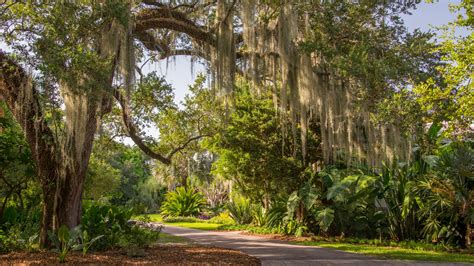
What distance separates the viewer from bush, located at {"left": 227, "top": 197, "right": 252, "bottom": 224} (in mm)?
20234

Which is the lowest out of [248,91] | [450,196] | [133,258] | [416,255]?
[416,255]

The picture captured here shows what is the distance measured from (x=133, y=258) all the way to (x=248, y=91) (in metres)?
8.06

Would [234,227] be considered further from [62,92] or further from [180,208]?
[62,92]

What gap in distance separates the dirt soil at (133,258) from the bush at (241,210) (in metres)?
11.2

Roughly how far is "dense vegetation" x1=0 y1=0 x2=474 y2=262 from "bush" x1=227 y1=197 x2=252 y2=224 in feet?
18.8

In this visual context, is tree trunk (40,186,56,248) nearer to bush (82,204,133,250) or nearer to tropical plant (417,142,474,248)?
bush (82,204,133,250)

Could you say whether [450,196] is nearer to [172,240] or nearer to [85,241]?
[172,240]

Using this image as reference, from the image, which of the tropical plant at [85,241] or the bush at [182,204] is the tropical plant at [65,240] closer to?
the tropical plant at [85,241]

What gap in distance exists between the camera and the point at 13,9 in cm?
816

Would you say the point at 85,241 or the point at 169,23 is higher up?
the point at 169,23

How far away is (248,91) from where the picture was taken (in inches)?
584

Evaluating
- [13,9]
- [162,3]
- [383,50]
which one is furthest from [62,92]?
[383,50]

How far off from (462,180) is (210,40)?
714 cm

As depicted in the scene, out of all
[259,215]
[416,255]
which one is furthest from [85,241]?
[259,215]
